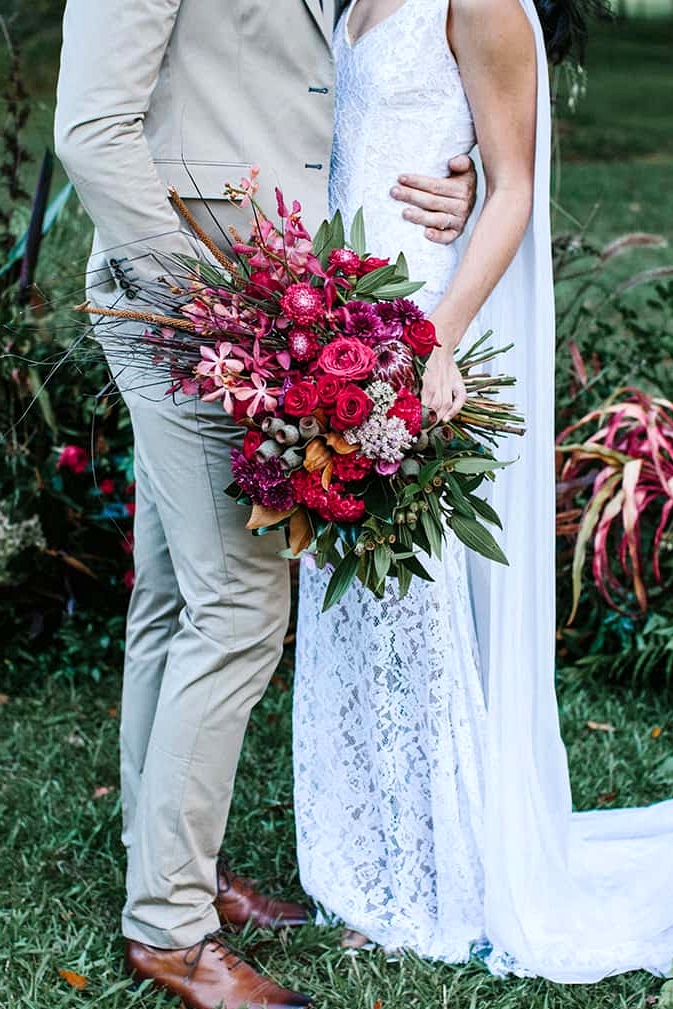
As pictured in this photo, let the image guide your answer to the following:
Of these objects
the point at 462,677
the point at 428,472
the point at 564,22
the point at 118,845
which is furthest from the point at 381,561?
the point at 564,22

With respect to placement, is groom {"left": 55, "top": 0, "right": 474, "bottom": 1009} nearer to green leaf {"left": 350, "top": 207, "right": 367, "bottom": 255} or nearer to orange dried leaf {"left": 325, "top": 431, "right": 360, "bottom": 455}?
green leaf {"left": 350, "top": 207, "right": 367, "bottom": 255}

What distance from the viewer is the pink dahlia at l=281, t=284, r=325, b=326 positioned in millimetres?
2121

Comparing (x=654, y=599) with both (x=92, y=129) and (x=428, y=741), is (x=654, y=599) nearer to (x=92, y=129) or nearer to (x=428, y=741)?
(x=428, y=741)

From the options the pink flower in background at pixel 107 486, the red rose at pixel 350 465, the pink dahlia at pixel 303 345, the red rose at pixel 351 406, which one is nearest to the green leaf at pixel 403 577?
the red rose at pixel 350 465

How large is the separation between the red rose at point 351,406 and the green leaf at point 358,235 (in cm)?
38

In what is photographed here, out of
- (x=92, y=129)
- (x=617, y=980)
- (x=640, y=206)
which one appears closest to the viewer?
(x=92, y=129)

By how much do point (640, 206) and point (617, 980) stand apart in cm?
859

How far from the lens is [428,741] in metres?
2.79

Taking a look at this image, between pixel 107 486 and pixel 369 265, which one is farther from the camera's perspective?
pixel 107 486

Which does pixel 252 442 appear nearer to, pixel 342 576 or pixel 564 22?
pixel 342 576

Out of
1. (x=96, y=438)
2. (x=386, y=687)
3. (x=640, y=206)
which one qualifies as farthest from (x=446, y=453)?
(x=640, y=206)

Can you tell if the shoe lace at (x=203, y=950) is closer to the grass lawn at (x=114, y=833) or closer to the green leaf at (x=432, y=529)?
the grass lawn at (x=114, y=833)

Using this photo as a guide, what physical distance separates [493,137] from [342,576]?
945mm

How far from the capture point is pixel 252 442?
2.16 meters
